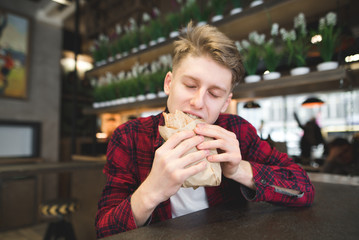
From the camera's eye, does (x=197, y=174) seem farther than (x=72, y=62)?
No

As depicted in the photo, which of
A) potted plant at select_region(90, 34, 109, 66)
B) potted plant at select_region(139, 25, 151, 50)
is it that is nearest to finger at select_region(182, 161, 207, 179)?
potted plant at select_region(139, 25, 151, 50)

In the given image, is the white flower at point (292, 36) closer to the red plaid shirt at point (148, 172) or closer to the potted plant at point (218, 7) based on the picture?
the potted plant at point (218, 7)

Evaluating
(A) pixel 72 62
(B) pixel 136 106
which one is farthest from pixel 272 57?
(A) pixel 72 62

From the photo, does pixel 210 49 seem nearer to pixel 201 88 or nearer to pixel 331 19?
pixel 201 88

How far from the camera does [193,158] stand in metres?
0.61

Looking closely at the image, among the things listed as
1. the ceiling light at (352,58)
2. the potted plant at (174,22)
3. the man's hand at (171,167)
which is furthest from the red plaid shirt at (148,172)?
the potted plant at (174,22)

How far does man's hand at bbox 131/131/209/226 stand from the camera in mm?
592

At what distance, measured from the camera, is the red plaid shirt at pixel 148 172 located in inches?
31.4

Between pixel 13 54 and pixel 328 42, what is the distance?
5114 millimetres

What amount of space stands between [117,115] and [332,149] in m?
3.04

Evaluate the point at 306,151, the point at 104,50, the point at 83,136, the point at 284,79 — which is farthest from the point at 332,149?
the point at 83,136

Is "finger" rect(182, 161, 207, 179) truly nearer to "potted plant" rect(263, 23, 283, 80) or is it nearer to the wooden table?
the wooden table

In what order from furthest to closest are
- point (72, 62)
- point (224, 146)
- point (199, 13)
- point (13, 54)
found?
point (72, 62)
point (13, 54)
point (199, 13)
point (224, 146)

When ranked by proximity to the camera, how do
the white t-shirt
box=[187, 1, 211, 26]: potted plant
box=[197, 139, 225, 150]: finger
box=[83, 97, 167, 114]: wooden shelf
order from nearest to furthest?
box=[197, 139, 225, 150]: finger → the white t-shirt → box=[187, 1, 211, 26]: potted plant → box=[83, 97, 167, 114]: wooden shelf
